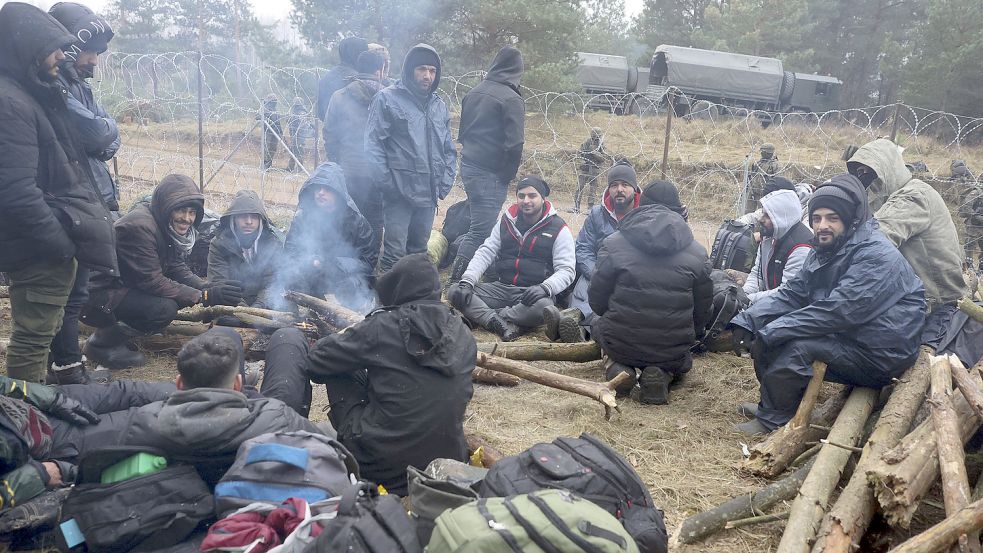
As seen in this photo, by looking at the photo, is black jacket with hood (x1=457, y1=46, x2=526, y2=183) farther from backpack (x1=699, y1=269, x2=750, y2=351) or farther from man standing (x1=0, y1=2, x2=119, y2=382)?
man standing (x1=0, y1=2, x2=119, y2=382)

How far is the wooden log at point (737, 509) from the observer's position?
134 inches

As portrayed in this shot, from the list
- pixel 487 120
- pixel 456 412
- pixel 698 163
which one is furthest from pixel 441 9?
pixel 456 412

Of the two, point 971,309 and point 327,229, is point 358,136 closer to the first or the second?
point 327,229

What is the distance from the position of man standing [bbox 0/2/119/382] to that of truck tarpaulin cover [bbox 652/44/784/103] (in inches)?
780

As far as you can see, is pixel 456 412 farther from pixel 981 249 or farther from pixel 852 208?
pixel 981 249

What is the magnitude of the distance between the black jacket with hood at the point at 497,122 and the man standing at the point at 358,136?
107cm

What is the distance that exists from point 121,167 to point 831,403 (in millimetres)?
17136

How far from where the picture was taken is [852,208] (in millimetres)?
4395

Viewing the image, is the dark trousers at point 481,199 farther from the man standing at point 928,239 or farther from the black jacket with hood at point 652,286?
the man standing at point 928,239

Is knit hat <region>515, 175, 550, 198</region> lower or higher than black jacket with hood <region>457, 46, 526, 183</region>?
lower

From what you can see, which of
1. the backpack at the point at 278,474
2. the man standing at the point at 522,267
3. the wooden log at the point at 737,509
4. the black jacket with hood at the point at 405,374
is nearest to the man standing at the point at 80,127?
the black jacket with hood at the point at 405,374

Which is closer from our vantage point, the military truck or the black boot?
the black boot

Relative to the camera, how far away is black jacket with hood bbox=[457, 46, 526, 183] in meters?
7.36

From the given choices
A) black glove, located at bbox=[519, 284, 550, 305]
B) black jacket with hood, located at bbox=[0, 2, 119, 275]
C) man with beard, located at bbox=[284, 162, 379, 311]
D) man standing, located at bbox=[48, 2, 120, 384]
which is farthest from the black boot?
black glove, located at bbox=[519, 284, 550, 305]
